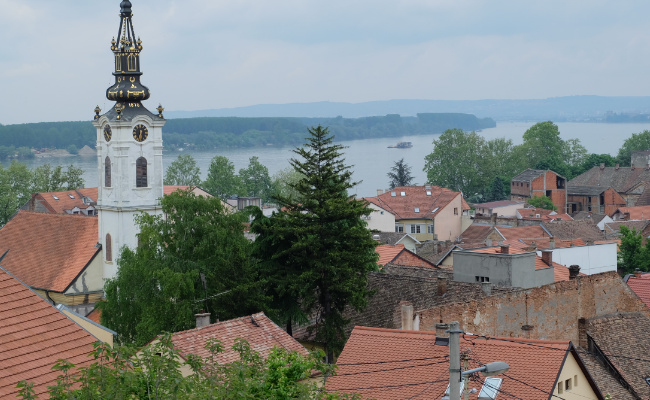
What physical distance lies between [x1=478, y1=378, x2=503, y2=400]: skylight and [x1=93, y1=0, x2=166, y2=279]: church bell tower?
86.9 ft

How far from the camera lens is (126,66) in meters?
44.1

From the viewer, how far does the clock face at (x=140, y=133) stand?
44094 mm

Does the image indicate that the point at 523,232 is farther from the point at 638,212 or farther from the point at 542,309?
the point at 542,309

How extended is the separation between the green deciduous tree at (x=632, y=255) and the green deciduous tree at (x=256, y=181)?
68.7 metres

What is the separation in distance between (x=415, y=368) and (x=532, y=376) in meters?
2.34

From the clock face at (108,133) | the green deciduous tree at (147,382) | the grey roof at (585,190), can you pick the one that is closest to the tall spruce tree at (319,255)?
the clock face at (108,133)

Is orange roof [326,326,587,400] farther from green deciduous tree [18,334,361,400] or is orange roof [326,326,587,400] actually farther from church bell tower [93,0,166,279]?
church bell tower [93,0,166,279]

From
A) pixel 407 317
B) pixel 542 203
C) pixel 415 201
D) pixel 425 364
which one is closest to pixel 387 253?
pixel 407 317

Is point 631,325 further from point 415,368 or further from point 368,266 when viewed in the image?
point 415,368

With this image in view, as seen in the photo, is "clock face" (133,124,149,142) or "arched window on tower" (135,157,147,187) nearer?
"clock face" (133,124,149,142)

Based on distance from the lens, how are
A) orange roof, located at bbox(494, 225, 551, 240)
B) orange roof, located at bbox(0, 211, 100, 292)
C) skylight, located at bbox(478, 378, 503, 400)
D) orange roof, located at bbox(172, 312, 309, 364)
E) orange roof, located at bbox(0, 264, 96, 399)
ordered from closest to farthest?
orange roof, located at bbox(0, 264, 96, 399)
skylight, located at bbox(478, 378, 503, 400)
orange roof, located at bbox(172, 312, 309, 364)
orange roof, located at bbox(0, 211, 100, 292)
orange roof, located at bbox(494, 225, 551, 240)

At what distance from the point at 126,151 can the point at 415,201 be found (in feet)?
158

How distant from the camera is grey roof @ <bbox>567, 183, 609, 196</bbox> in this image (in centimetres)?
11112

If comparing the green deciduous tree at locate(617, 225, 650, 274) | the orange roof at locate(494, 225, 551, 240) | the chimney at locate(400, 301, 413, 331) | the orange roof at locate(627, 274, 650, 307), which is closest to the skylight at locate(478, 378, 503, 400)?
the chimney at locate(400, 301, 413, 331)
